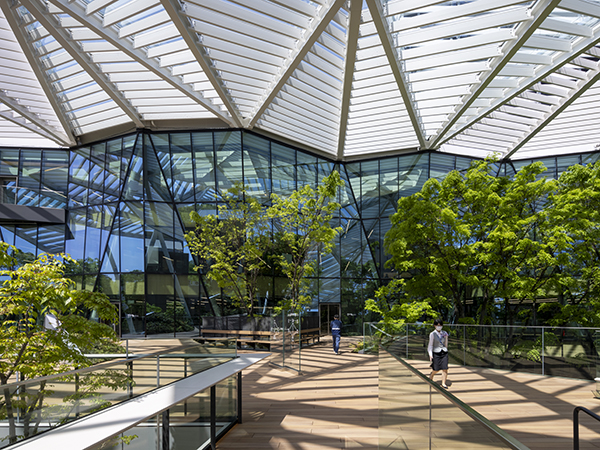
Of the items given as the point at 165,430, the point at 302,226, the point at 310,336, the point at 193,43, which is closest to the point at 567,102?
the point at 302,226

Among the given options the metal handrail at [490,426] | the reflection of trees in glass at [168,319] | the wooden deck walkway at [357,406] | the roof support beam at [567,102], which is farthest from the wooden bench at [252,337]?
the metal handrail at [490,426]

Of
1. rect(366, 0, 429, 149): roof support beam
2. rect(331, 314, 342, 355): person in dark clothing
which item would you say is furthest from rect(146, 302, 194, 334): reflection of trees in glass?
rect(366, 0, 429, 149): roof support beam

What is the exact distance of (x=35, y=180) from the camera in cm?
2541

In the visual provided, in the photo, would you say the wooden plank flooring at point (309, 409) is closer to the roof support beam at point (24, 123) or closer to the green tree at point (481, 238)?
the green tree at point (481, 238)

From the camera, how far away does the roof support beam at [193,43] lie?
1217 cm

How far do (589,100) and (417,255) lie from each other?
380 inches

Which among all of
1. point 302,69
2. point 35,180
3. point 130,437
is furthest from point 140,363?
point 35,180

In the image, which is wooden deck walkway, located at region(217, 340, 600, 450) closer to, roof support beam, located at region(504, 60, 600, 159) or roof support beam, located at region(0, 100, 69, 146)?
roof support beam, located at region(504, 60, 600, 159)

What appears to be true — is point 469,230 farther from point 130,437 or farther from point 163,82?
point 130,437

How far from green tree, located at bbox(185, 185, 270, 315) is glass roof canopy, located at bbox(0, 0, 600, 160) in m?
4.29

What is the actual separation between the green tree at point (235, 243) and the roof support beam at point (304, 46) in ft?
15.8

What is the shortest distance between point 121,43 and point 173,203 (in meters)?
9.09

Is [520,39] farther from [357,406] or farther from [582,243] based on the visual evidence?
[357,406]

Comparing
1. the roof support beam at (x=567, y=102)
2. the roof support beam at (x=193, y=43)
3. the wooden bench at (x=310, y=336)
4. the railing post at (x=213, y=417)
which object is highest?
the roof support beam at (x=193, y=43)
